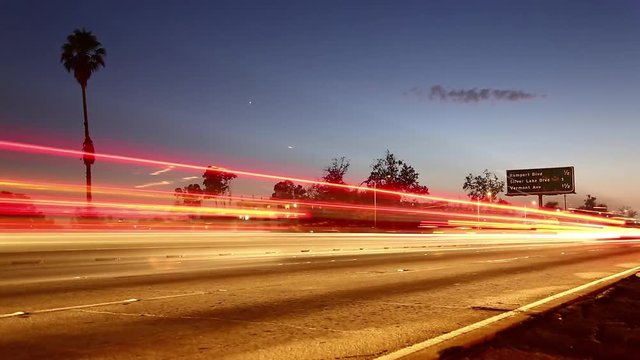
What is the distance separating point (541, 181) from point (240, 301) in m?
66.1

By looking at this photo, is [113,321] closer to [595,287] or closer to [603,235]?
[595,287]

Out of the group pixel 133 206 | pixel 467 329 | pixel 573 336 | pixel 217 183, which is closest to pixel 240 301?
pixel 467 329

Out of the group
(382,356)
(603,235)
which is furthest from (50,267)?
(603,235)

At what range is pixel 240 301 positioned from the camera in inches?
412

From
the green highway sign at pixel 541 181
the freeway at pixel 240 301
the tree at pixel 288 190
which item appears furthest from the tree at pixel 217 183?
the freeway at pixel 240 301

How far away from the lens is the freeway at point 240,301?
7031mm

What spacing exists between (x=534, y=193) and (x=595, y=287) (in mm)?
61216

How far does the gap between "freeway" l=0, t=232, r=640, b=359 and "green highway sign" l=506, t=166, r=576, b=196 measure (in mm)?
50750

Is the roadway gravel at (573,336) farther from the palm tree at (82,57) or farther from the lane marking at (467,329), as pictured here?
the palm tree at (82,57)

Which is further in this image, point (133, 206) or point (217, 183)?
point (217, 183)

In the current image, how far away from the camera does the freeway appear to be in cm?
703

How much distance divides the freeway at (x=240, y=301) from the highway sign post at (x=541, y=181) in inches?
1998

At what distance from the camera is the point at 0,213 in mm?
25000

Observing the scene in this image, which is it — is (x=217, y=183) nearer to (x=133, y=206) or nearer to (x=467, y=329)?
(x=133, y=206)
